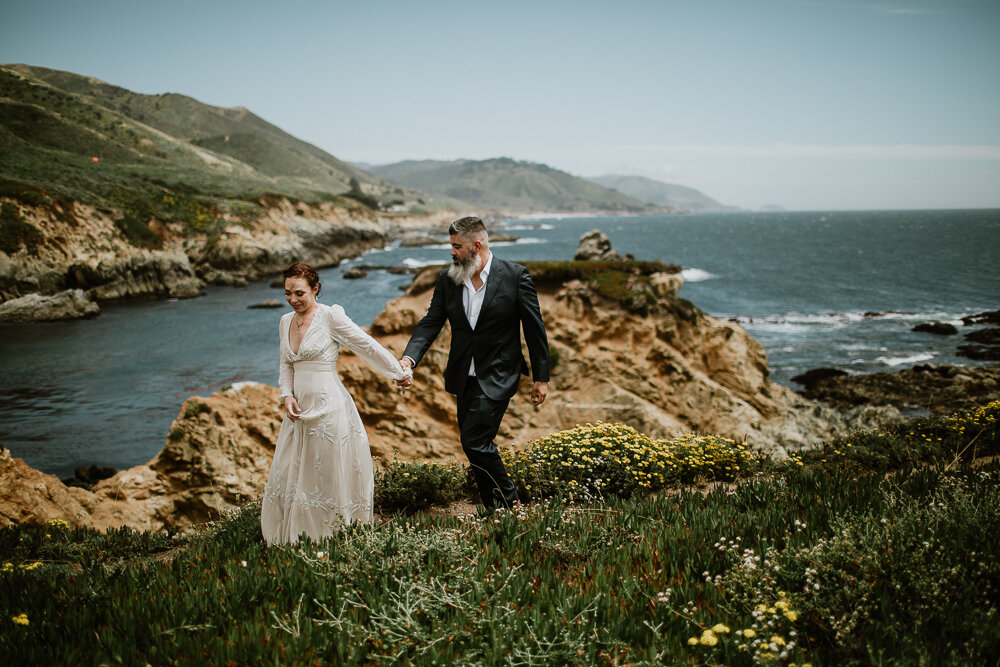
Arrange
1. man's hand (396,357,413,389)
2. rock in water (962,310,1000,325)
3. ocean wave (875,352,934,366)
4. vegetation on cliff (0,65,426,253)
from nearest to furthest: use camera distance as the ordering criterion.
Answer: man's hand (396,357,413,389)
ocean wave (875,352,934,366)
rock in water (962,310,1000,325)
vegetation on cliff (0,65,426,253)

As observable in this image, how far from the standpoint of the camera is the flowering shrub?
589cm

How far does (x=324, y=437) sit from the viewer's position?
4719 mm

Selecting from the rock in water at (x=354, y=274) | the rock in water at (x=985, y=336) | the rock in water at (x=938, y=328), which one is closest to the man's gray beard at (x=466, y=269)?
the rock in water at (x=985, y=336)

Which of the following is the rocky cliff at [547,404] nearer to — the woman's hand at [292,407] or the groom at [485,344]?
the groom at [485,344]

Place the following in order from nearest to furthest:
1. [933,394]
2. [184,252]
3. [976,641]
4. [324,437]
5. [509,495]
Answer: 1. [976,641]
2. [324,437]
3. [509,495]
4. [933,394]
5. [184,252]

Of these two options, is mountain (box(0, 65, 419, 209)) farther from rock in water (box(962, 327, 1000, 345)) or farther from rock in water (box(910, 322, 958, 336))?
rock in water (box(962, 327, 1000, 345))

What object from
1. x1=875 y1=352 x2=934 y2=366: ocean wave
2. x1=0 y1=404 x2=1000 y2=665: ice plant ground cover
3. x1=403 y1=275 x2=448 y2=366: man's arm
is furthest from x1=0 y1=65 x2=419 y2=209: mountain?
x1=875 y1=352 x2=934 y2=366: ocean wave

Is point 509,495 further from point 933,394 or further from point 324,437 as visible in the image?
point 933,394

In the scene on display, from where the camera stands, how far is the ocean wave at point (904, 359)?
2512 cm

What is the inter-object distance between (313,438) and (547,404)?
7.41 m

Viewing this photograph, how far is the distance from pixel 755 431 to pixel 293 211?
195 ft

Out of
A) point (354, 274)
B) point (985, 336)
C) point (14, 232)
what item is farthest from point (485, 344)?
point (354, 274)

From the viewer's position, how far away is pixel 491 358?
16.5ft

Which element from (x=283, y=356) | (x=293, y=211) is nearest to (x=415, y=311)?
(x=283, y=356)
